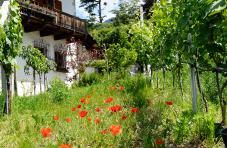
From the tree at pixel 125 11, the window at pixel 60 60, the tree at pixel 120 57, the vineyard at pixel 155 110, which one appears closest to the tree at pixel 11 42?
the vineyard at pixel 155 110

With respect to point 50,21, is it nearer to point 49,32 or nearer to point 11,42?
point 49,32

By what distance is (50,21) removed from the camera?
17578 mm

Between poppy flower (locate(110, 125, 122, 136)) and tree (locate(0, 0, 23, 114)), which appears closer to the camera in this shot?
poppy flower (locate(110, 125, 122, 136))

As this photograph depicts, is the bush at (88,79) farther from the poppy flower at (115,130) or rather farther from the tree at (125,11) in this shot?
the tree at (125,11)

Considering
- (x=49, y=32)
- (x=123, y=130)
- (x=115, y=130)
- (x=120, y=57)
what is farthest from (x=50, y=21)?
(x=115, y=130)

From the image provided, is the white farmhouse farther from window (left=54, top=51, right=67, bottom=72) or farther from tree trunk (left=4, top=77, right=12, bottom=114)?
tree trunk (left=4, top=77, right=12, bottom=114)

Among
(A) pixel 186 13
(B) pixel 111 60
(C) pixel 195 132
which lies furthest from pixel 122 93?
(B) pixel 111 60

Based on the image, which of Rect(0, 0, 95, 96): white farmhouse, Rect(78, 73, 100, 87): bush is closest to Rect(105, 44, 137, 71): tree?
Rect(78, 73, 100, 87): bush

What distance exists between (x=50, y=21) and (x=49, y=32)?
1.33 m

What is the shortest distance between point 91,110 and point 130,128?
4.86ft

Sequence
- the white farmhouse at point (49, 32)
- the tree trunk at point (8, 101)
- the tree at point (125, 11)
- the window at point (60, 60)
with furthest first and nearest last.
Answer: the tree at point (125, 11) < the window at point (60, 60) < the white farmhouse at point (49, 32) < the tree trunk at point (8, 101)

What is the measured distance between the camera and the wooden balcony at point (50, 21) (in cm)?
1587

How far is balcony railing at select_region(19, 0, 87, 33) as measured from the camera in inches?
615

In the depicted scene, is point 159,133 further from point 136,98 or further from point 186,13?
point 136,98
